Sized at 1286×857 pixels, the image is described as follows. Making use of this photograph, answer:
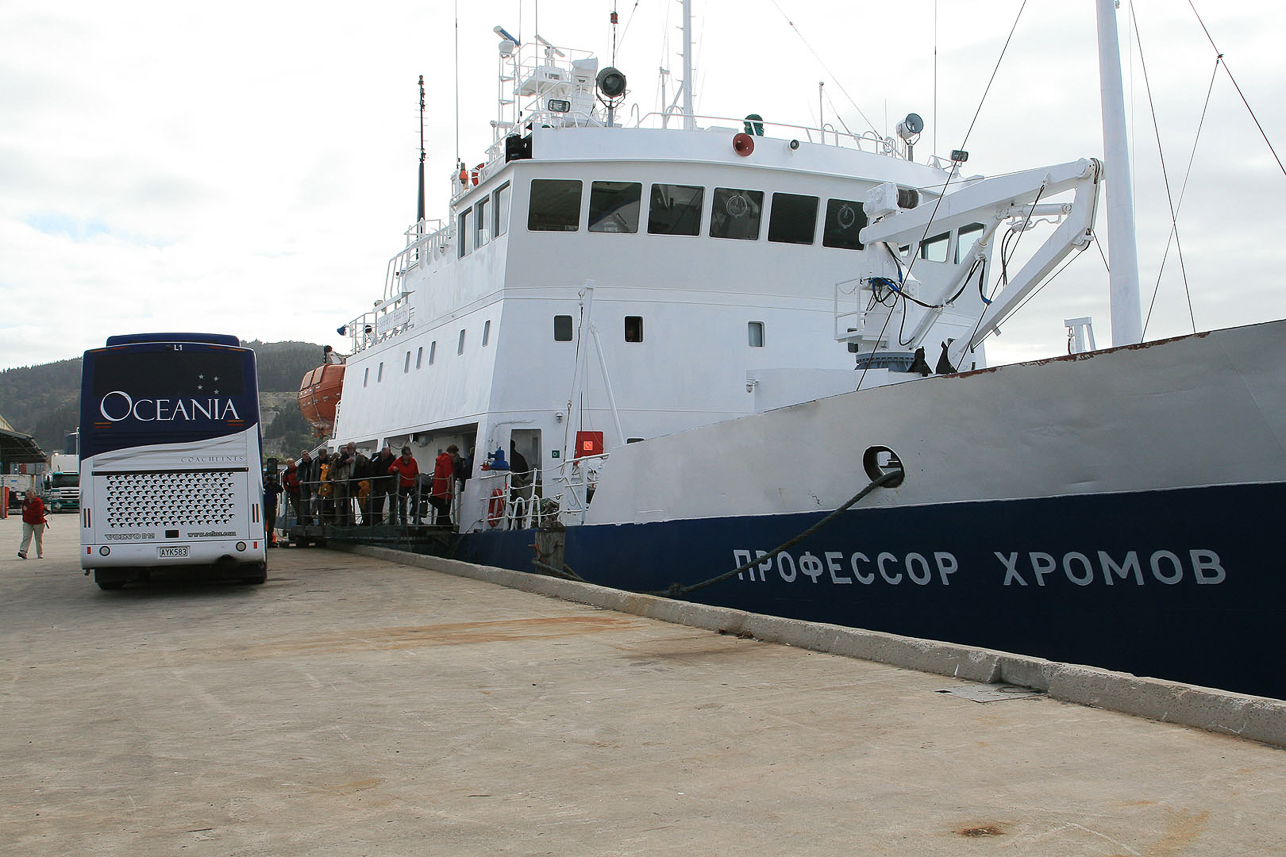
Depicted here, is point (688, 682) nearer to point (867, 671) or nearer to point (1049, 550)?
point (867, 671)

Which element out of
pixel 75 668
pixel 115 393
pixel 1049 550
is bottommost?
pixel 75 668

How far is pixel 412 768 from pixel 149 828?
102 centimetres

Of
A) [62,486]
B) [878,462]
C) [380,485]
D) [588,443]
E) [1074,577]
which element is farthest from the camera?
[62,486]

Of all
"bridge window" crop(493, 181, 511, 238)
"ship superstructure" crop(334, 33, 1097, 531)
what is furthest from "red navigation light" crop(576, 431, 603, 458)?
"bridge window" crop(493, 181, 511, 238)

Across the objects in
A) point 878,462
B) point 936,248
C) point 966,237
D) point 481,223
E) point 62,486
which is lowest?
point 878,462

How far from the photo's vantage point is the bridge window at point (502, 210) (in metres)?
14.3

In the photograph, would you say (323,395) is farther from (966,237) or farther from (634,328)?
(966,237)

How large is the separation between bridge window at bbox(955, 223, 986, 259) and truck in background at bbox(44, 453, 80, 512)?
1644 inches

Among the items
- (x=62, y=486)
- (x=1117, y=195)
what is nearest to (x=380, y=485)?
(x=1117, y=195)

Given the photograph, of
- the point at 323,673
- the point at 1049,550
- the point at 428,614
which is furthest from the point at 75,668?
the point at 1049,550

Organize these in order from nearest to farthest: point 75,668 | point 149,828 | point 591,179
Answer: point 149,828 → point 75,668 → point 591,179

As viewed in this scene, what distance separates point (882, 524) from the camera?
743 centimetres

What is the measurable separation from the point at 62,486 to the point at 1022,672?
68.3 meters

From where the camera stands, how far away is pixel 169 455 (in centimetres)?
1193
